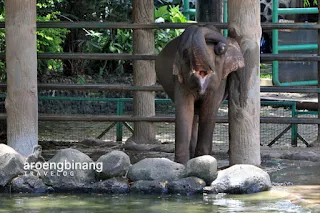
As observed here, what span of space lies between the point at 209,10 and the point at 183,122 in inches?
170

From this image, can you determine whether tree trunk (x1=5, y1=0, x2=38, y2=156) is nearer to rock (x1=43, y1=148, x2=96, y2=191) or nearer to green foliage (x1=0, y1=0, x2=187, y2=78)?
rock (x1=43, y1=148, x2=96, y2=191)

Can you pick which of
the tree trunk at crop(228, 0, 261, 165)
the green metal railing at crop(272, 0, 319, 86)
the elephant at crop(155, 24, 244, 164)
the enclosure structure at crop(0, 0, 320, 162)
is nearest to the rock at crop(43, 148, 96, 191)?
the elephant at crop(155, 24, 244, 164)

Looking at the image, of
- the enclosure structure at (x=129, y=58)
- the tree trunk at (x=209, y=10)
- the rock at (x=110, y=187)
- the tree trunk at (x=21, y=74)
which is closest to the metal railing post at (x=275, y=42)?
the tree trunk at (x=209, y=10)

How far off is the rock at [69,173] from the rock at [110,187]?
9cm

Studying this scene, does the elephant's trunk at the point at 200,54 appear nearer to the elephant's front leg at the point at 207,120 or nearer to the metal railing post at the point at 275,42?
the elephant's front leg at the point at 207,120

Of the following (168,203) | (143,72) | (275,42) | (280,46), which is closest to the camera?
(168,203)

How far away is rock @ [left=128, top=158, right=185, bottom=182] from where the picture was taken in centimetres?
777

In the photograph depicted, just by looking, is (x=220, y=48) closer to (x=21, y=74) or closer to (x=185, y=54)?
(x=185, y=54)

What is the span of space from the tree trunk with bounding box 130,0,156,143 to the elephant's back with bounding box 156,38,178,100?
153 centimetres

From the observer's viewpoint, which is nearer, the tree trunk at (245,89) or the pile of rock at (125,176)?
the pile of rock at (125,176)

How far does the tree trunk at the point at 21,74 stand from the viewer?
9039 mm

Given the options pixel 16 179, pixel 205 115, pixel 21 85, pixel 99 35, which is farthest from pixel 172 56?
pixel 99 35

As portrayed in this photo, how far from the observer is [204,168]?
7.65 meters

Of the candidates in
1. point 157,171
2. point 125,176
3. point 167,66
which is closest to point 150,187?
point 157,171
